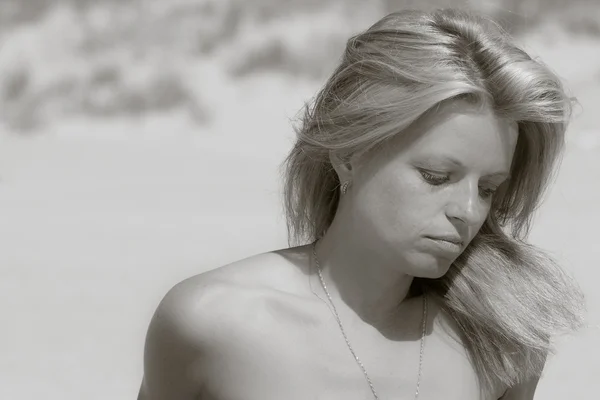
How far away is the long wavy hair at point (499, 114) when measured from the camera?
7.22ft

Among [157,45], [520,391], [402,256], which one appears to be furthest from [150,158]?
[402,256]

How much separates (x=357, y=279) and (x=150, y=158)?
6.42 meters

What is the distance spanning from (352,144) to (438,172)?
185 mm

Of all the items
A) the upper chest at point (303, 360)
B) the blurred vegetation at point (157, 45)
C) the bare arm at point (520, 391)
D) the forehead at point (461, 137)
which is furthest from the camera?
the blurred vegetation at point (157, 45)

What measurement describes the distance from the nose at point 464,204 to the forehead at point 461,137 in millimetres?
45

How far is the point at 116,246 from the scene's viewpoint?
6.77 m

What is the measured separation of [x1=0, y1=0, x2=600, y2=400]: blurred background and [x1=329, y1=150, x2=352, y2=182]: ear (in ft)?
8.83

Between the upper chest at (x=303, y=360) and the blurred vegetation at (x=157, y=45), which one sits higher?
the blurred vegetation at (x=157, y=45)

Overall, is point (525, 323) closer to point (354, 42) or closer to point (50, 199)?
point (354, 42)

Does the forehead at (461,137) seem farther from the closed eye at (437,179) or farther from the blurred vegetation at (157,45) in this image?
the blurred vegetation at (157,45)

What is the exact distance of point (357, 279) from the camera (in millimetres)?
2336

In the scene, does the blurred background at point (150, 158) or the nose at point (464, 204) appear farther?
the blurred background at point (150, 158)

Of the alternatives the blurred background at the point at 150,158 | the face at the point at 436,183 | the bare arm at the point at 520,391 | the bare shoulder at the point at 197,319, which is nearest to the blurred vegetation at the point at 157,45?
the blurred background at the point at 150,158

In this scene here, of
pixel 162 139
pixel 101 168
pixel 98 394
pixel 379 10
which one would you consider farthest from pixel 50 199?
pixel 379 10
